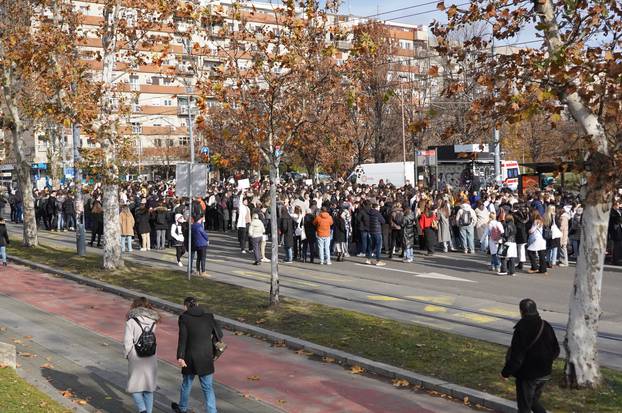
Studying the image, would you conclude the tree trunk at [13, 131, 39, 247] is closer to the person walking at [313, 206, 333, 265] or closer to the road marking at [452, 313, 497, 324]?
the person walking at [313, 206, 333, 265]

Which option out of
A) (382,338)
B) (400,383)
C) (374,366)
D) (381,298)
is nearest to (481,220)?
(381,298)

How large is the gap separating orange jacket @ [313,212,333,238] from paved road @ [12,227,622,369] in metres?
1.00

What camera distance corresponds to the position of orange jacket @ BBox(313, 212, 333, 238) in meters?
22.0

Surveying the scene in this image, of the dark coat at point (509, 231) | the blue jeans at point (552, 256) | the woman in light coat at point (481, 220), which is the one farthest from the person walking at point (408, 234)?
the blue jeans at point (552, 256)

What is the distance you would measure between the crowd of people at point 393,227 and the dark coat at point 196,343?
10.1 metres

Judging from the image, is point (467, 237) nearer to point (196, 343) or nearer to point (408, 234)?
point (408, 234)

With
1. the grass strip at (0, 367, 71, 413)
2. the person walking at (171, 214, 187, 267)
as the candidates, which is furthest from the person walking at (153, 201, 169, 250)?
the grass strip at (0, 367, 71, 413)

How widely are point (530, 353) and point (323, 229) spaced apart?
14.4 m

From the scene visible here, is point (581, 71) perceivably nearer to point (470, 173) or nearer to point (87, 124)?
point (87, 124)

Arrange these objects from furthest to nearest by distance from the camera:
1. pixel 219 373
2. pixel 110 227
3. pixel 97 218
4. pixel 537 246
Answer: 1. pixel 97 218
2. pixel 110 227
3. pixel 537 246
4. pixel 219 373

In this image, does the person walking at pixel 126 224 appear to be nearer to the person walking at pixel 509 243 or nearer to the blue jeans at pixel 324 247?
the blue jeans at pixel 324 247

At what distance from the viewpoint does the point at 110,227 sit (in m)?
20.8

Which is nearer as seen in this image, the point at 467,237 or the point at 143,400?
the point at 143,400

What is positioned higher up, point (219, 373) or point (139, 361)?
point (139, 361)
